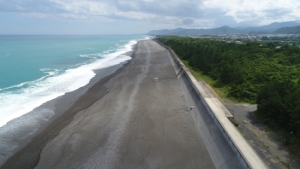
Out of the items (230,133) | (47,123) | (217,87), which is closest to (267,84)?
(230,133)

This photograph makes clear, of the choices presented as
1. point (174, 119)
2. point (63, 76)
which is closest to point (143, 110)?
point (174, 119)

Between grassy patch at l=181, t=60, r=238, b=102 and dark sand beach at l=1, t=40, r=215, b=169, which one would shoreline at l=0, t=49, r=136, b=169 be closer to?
dark sand beach at l=1, t=40, r=215, b=169

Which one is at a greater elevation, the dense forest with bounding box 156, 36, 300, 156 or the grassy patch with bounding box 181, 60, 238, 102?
the dense forest with bounding box 156, 36, 300, 156

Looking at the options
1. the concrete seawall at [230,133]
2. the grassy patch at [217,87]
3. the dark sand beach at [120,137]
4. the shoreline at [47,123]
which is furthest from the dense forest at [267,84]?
the shoreline at [47,123]

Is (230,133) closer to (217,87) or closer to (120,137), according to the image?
(120,137)

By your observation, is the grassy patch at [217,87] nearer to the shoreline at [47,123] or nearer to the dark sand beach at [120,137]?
the dark sand beach at [120,137]

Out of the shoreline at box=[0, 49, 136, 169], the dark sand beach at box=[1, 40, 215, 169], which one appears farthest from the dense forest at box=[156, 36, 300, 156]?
the shoreline at box=[0, 49, 136, 169]
